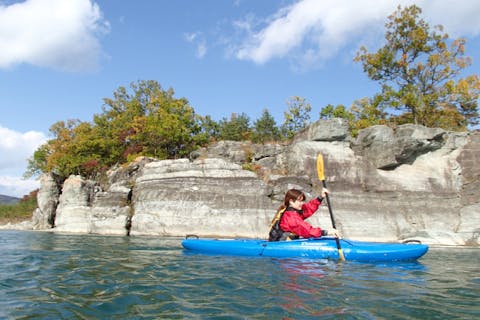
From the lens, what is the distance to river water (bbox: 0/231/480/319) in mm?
3775

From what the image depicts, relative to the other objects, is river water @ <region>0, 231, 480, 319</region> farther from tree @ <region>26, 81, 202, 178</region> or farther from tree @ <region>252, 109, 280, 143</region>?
tree @ <region>252, 109, 280, 143</region>

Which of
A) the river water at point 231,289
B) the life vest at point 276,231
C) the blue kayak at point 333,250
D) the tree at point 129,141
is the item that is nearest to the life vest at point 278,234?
the life vest at point 276,231

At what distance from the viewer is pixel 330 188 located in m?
16.4

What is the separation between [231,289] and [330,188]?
483 inches

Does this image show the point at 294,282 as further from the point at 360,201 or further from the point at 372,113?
the point at 372,113

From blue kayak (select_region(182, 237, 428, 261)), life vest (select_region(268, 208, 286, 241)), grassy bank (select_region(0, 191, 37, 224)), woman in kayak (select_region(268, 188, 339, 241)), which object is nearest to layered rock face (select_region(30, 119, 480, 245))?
life vest (select_region(268, 208, 286, 241))

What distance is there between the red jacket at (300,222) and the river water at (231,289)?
28.1 inches

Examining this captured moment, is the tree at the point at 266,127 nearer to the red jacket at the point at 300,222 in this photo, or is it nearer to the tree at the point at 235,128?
the tree at the point at 235,128

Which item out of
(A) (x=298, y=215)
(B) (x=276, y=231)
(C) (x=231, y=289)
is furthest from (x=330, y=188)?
(C) (x=231, y=289)

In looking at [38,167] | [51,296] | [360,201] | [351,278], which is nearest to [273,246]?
[351,278]

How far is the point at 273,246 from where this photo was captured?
838cm

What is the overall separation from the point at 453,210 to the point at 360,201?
13.9 ft

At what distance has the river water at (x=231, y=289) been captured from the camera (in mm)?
3775

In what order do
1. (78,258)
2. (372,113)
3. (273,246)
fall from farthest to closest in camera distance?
(372,113), (273,246), (78,258)
